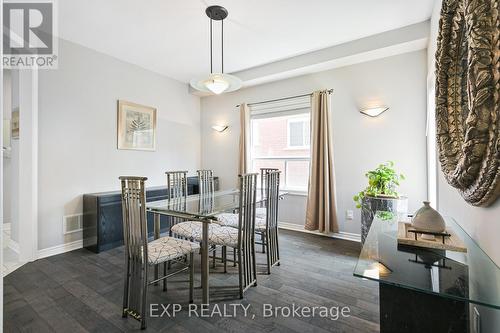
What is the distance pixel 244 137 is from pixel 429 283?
378 centimetres

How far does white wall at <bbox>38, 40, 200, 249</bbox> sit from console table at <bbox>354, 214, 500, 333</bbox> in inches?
143

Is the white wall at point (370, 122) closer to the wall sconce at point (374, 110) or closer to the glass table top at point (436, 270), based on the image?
the wall sconce at point (374, 110)

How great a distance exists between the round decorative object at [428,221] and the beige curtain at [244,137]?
327 centimetres

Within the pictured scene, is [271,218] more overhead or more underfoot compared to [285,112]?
more underfoot

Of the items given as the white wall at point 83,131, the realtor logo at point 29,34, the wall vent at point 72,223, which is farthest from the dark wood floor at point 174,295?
the realtor logo at point 29,34

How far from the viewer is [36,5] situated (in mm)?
2465

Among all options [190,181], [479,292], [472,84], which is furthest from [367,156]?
[190,181]

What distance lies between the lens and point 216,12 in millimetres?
2506

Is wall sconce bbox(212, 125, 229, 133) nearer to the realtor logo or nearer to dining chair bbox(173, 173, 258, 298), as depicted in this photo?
the realtor logo

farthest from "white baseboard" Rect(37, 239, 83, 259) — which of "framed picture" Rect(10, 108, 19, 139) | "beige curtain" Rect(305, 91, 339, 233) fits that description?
"beige curtain" Rect(305, 91, 339, 233)

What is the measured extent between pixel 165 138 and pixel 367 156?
3540 mm

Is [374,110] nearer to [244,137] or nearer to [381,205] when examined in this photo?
[381,205]

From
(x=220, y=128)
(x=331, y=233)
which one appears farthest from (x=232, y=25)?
(x=331, y=233)

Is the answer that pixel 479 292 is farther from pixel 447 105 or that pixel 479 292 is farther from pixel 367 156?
pixel 367 156
